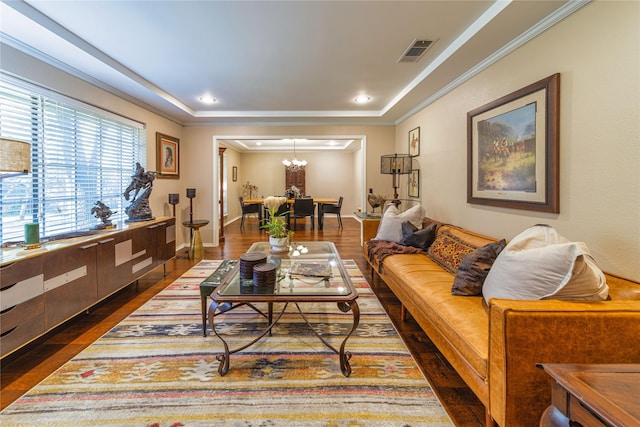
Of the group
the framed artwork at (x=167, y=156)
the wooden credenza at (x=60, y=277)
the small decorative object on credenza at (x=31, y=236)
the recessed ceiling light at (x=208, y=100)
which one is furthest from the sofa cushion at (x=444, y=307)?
the framed artwork at (x=167, y=156)

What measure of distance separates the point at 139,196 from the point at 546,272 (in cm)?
408

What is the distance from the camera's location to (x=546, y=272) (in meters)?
1.39

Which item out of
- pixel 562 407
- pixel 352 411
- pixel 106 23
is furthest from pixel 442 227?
pixel 106 23

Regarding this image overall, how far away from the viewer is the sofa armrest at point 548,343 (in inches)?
44.8

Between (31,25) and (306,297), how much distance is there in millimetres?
2871

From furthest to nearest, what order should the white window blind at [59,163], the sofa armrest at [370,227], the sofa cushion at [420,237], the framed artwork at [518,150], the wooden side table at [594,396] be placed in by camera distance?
the sofa armrest at [370,227], the sofa cushion at [420,237], the white window blind at [59,163], the framed artwork at [518,150], the wooden side table at [594,396]

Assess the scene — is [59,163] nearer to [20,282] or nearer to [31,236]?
[31,236]

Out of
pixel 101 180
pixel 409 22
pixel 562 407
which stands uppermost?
pixel 409 22

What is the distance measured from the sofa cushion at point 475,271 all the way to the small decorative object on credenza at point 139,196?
3592mm

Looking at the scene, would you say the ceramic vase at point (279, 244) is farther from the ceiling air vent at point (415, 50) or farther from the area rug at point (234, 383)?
the ceiling air vent at point (415, 50)

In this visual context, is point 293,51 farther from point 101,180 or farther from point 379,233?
point 101,180

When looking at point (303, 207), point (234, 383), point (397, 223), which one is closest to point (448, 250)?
point (397, 223)

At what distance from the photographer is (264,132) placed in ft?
18.0

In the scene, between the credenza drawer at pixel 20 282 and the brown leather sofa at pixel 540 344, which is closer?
the brown leather sofa at pixel 540 344
